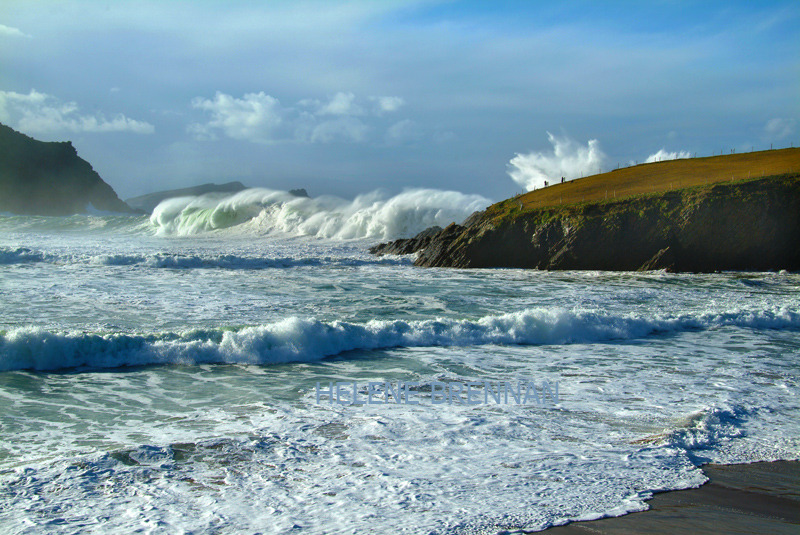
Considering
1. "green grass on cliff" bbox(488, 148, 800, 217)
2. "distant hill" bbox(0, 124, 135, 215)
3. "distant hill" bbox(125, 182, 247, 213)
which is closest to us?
"green grass on cliff" bbox(488, 148, 800, 217)

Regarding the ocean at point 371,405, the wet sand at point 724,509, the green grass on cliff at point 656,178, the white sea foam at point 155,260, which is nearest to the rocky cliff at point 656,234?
the green grass on cliff at point 656,178

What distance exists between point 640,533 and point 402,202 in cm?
3977

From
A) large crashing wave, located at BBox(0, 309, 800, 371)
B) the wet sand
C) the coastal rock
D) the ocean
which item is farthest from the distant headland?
the wet sand

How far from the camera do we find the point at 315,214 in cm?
4566

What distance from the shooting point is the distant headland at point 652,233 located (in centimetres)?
2269

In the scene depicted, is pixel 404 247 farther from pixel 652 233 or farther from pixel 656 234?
pixel 656 234

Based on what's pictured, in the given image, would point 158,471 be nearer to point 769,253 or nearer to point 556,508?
point 556,508

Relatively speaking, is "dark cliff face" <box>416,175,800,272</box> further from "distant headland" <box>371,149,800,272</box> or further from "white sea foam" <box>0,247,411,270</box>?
"white sea foam" <box>0,247,411,270</box>

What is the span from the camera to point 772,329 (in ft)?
38.1

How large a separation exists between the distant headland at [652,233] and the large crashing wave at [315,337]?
11.4m

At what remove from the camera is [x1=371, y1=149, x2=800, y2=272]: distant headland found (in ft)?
74.4

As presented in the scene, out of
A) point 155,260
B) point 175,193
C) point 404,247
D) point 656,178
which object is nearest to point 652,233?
point 656,178

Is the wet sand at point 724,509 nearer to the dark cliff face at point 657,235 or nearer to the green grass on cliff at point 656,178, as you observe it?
the dark cliff face at point 657,235

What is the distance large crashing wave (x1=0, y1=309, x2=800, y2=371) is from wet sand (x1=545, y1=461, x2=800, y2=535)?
581cm
